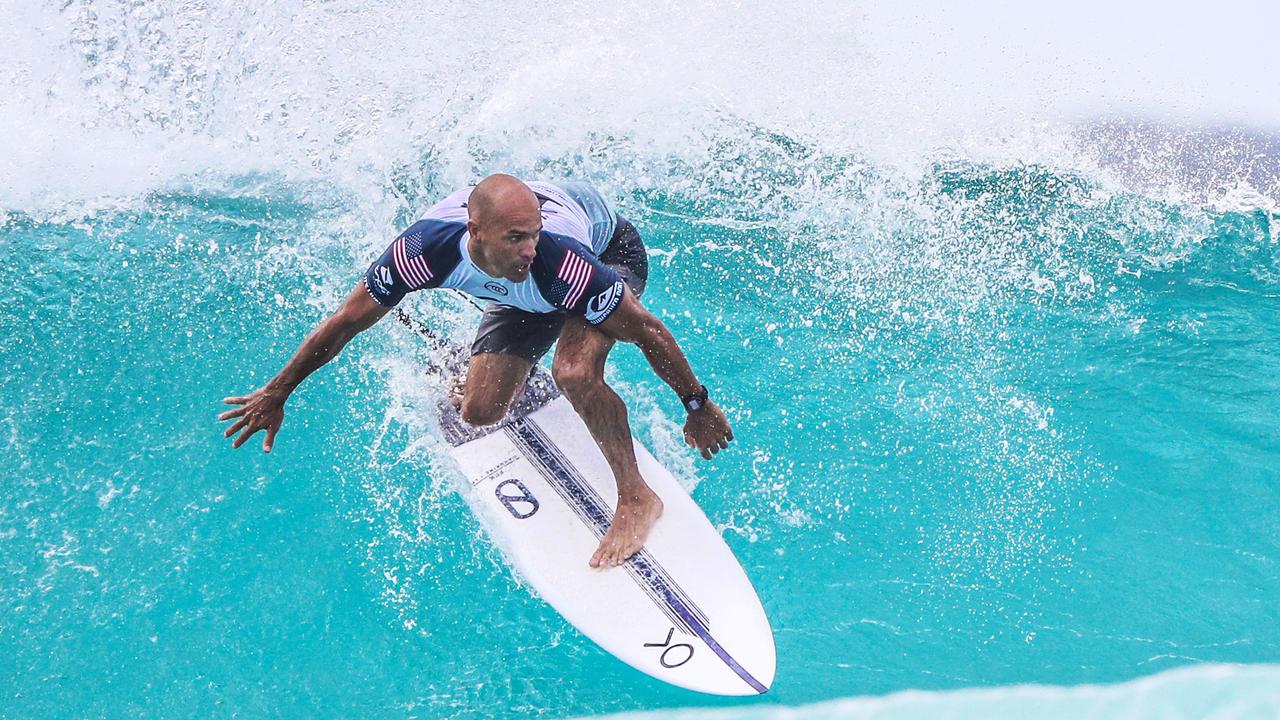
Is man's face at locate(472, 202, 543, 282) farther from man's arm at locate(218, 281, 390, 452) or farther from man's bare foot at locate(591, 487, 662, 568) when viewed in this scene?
man's bare foot at locate(591, 487, 662, 568)

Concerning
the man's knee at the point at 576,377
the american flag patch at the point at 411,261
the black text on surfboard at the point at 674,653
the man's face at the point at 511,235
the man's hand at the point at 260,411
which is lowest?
the man's hand at the point at 260,411

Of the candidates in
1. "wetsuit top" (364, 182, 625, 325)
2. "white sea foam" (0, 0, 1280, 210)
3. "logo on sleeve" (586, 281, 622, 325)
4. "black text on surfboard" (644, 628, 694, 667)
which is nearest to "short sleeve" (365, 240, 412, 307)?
"wetsuit top" (364, 182, 625, 325)

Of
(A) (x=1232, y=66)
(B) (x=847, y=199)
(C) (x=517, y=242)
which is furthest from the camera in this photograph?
(A) (x=1232, y=66)

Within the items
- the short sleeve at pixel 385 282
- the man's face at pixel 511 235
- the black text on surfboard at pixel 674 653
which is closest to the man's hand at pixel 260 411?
the short sleeve at pixel 385 282

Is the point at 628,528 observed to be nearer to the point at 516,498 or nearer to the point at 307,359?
the point at 516,498

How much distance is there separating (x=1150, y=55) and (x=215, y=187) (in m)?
7.16

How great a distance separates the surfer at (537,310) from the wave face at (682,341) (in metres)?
0.73

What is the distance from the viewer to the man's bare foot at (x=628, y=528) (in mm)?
4559

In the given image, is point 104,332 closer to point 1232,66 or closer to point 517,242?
point 517,242

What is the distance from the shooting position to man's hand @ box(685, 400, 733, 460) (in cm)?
425

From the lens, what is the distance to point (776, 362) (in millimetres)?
5750

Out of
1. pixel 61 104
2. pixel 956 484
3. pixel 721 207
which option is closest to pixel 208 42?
pixel 61 104

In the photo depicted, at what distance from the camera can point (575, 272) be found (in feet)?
13.0

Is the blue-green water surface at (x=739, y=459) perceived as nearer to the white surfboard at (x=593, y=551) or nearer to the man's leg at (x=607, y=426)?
the white surfboard at (x=593, y=551)
